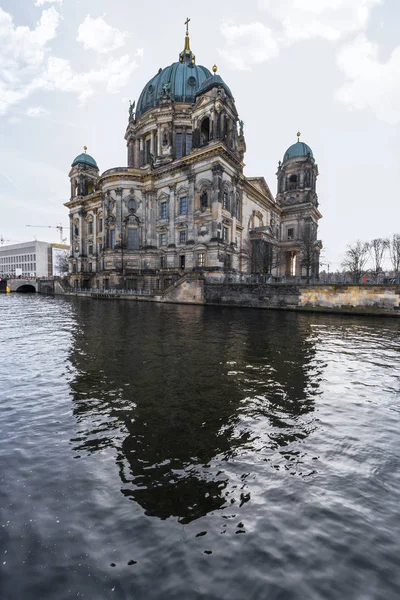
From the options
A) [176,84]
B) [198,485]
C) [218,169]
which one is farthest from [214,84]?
[198,485]

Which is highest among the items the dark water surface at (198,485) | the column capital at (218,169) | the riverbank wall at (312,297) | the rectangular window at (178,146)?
the rectangular window at (178,146)

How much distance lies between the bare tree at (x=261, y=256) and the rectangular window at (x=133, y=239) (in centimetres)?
1816

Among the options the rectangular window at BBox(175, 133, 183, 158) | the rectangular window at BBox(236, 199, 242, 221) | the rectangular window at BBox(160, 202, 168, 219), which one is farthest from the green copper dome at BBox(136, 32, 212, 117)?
the rectangular window at BBox(236, 199, 242, 221)

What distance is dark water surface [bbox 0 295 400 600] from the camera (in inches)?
98.1

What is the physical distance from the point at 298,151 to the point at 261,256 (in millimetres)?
26877

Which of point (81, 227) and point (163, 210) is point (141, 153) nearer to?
point (163, 210)

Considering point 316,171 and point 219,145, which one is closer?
point 219,145

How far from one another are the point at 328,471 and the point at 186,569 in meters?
2.34

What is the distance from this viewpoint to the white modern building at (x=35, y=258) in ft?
364

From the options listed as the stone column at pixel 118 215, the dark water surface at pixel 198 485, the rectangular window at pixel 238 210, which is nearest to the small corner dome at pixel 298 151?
the rectangular window at pixel 238 210

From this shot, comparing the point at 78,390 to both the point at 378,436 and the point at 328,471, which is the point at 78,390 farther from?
the point at 378,436

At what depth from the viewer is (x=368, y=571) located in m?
2.56

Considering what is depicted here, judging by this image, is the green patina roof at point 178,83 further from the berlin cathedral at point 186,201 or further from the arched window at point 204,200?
the arched window at point 204,200

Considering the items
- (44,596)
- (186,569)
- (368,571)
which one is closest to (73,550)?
(44,596)
